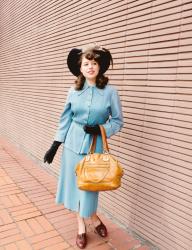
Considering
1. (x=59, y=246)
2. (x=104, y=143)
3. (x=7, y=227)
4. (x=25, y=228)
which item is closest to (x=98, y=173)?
(x=104, y=143)

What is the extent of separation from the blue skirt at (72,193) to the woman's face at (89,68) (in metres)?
0.73

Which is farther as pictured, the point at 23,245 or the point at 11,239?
the point at 11,239

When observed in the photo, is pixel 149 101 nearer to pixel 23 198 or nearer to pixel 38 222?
pixel 38 222

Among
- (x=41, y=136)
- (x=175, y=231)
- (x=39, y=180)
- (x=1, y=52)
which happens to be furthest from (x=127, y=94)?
(x=1, y=52)

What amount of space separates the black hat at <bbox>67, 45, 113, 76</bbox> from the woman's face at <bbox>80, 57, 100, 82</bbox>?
73 millimetres

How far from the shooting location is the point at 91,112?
2791mm

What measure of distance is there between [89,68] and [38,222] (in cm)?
180

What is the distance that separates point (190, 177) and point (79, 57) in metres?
1.43

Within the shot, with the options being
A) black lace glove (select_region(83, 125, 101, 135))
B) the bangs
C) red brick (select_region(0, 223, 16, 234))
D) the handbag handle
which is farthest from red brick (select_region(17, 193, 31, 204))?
the bangs

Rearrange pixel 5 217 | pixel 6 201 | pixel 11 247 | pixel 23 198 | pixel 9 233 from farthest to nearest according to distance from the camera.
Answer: pixel 23 198, pixel 6 201, pixel 5 217, pixel 9 233, pixel 11 247

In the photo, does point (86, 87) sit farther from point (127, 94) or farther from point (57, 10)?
point (57, 10)

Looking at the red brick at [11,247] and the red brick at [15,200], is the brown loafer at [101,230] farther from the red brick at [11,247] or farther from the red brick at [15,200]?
the red brick at [15,200]

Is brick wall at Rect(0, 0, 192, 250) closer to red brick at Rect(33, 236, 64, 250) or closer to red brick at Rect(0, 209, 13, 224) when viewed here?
red brick at Rect(33, 236, 64, 250)

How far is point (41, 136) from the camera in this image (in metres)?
5.76
